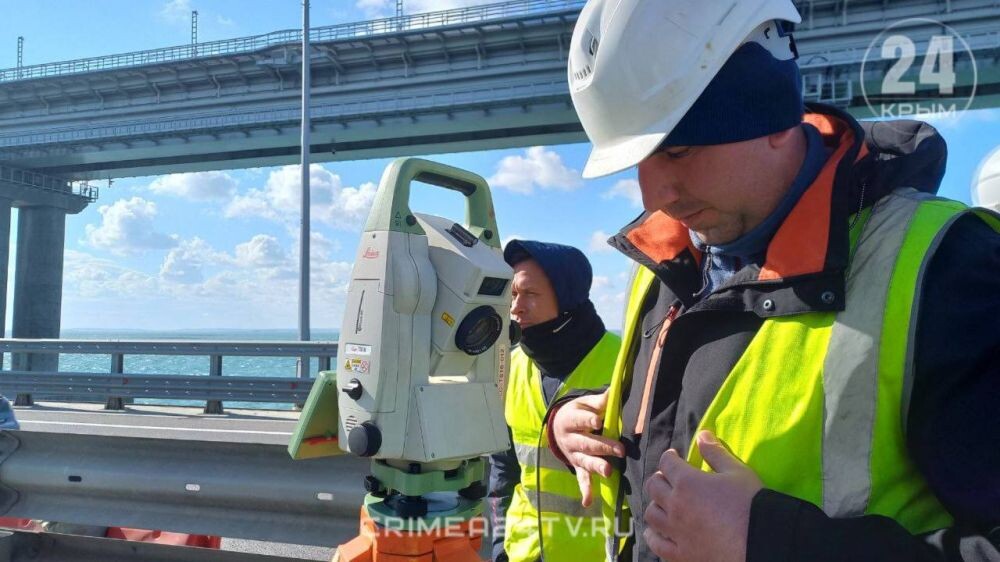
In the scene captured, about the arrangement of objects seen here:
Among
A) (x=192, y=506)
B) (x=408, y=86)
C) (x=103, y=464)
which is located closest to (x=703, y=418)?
(x=192, y=506)

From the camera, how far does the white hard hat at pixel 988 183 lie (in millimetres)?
2879

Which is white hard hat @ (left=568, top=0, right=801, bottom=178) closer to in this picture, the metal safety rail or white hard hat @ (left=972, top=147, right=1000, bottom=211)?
the metal safety rail

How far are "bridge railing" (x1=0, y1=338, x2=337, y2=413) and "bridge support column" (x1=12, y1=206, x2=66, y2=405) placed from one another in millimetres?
22790

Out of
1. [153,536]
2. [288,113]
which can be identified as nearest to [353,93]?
[288,113]

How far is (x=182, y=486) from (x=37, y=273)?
110 feet

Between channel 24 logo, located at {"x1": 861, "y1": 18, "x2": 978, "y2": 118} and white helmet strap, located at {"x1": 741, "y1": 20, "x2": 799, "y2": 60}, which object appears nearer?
white helmet strap, located at {"x1": 741, "y1": 20, "x2": 799, "y2": 60}

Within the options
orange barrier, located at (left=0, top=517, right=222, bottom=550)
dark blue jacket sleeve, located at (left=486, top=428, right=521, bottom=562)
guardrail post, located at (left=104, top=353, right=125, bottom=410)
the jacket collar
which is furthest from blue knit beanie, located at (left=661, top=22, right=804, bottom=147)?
guardrail post, located at (left=104, top=353, right=125, bottom=410)

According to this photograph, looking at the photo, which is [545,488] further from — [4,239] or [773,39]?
[4,239]

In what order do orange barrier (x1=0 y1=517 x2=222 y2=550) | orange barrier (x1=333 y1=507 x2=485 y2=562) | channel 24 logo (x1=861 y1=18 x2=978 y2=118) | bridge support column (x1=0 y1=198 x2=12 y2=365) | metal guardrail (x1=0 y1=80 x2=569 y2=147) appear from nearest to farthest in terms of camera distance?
orange barrier (x1=333 y1=507 x2=485 y2=562)
orange barrier (x1=0 y1=517 x2=222 y2=550)
channel 24 logo (x1=861 y1=18 x2=978 y2=118)
metal guardrail (x1=0 y1=80 x2=569 y2=147)
bridge support column (x1=0 y1=198 x2=12 y2=365)

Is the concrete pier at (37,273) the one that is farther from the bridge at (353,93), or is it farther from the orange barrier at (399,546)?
the orange barrier at (399,546)

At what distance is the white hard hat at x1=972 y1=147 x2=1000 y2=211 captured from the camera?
2.88 meters

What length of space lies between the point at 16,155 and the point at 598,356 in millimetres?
33027

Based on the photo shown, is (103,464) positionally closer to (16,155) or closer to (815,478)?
(815,478)

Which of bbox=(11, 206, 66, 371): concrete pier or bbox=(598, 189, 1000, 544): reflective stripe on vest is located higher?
bbox=(11, 206, 66, 371): concrete pier
